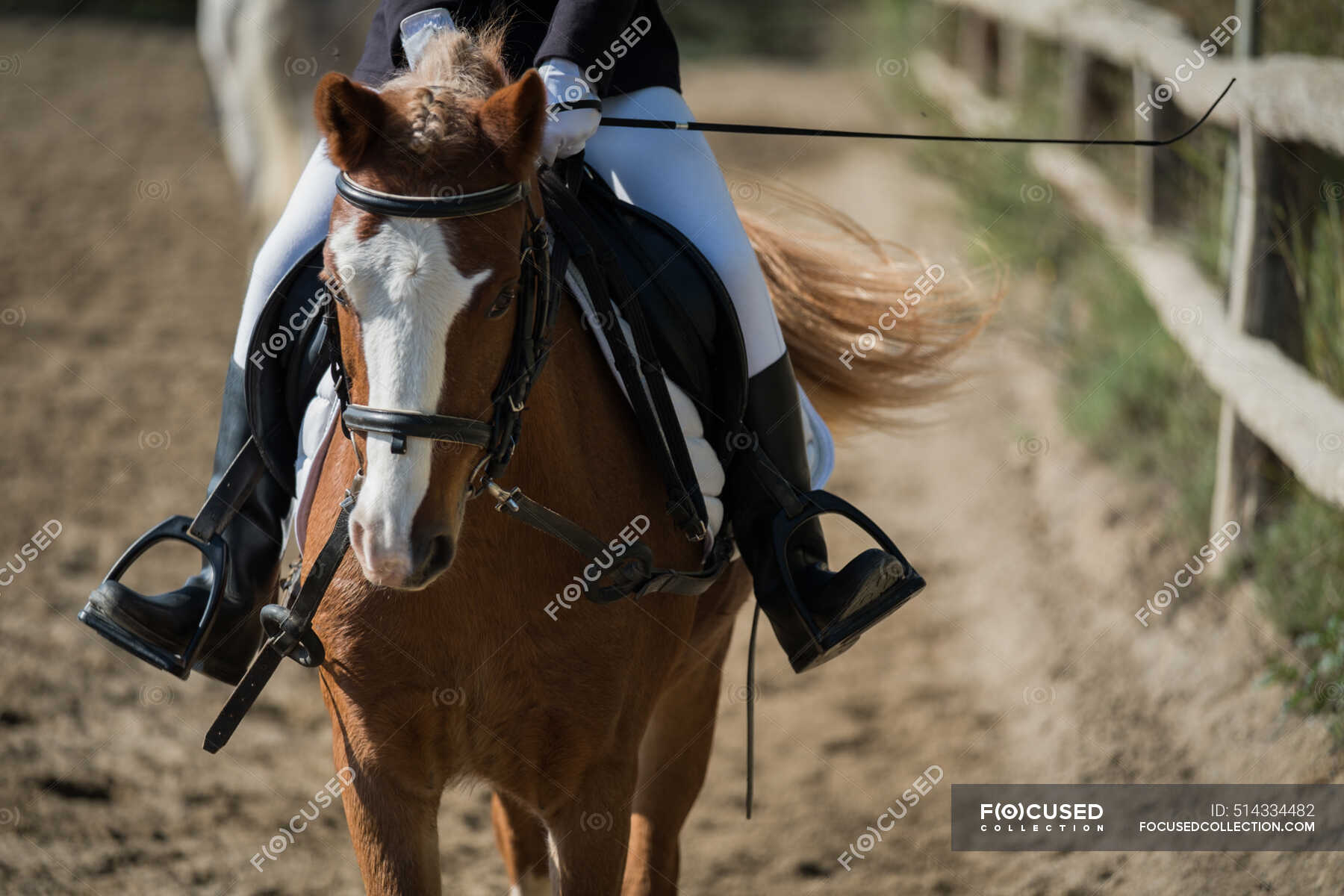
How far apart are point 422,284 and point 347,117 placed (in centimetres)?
34

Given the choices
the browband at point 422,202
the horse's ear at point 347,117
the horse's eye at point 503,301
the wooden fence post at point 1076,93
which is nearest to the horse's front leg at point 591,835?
the horse's eye at point 503,301

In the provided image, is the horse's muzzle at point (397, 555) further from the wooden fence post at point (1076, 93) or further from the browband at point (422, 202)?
the wooden fence post at point (1076, 93)

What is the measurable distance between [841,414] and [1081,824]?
1.63 metres

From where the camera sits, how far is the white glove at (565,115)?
92.1 inches

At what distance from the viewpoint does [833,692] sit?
5.14 metres

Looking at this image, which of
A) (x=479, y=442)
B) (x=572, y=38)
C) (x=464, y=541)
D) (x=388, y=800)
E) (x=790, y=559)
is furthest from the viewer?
(x=790, y=559)

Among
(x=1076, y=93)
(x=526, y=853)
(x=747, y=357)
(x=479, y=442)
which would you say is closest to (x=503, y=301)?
(x=479, y=442)

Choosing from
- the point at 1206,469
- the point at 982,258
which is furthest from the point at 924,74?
the point at 1206,469

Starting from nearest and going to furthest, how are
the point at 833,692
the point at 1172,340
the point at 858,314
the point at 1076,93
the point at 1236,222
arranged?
the point at 858,314 → the point at 1236,222 → the point at 833,692 → the point at 1172,340 → the point at 1076,93

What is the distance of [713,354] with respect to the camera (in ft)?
9.20

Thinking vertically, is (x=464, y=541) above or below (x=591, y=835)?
above

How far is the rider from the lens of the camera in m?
2.64

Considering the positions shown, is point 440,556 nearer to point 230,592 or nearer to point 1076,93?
point 230,592

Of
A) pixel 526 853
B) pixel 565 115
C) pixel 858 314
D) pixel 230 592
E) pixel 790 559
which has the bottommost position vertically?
pixel 526 853
